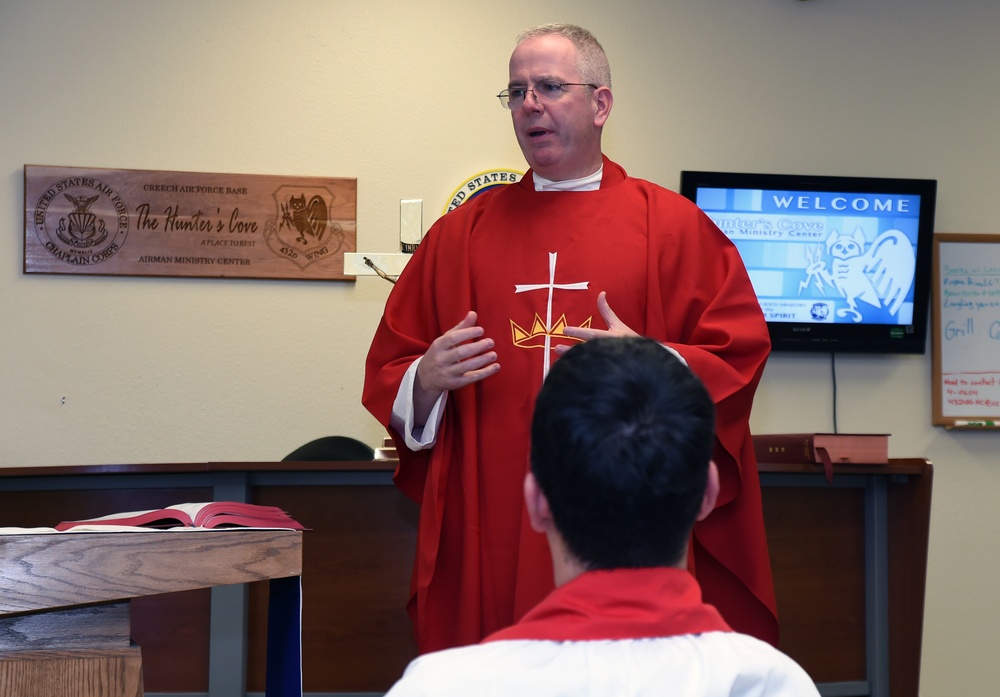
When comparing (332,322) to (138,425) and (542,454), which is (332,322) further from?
(542,454)

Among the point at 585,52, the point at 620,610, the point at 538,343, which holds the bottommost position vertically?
the point at 620,610

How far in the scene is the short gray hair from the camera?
7.60ft

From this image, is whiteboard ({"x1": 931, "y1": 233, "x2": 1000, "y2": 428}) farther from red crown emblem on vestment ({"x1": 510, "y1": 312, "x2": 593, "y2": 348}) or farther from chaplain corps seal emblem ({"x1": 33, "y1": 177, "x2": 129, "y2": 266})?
chaplain corps seal emblem ({"x1": 33, "y1": 177, "x2": 129, "y2": 266})

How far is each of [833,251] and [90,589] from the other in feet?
12.3

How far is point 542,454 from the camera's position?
1.09 metres

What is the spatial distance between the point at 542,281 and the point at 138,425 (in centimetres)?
266

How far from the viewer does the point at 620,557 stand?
1.06 meters

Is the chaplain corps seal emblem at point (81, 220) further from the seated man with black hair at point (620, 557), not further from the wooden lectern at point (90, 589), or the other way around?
the seated man with black hair at point (620, 557)

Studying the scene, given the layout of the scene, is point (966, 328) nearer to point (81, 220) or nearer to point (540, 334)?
Answer: point (540, 334)

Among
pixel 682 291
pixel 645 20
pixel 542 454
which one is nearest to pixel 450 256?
pixel 682 291

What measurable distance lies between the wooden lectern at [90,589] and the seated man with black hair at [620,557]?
0.76 meters

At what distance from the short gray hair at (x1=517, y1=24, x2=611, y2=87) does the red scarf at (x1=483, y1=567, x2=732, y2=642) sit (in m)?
1.49

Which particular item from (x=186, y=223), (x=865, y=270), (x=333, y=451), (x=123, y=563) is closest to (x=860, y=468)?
(x=865, y=270)

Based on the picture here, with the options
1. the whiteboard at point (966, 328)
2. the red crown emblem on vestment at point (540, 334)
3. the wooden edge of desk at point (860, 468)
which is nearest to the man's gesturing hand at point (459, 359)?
the red crown emblem on vestment at point (540, 334)
